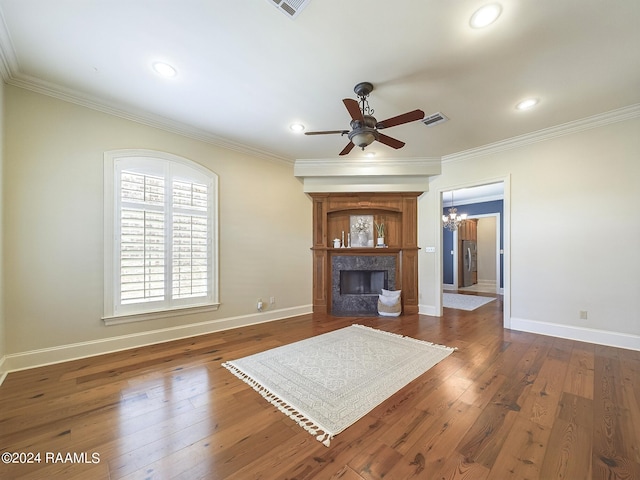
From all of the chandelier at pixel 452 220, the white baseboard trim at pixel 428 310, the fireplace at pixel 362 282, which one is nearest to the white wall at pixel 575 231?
the white baseboard trim at pixel 428 310

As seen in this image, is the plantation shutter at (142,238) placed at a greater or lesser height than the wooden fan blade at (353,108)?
lesser

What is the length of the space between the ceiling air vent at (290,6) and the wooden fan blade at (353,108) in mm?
672

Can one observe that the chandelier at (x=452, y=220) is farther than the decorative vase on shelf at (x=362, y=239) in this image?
Yes

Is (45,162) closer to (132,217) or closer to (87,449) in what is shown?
(132,217)

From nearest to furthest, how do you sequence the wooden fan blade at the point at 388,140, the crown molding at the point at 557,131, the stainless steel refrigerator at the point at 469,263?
1. the wooden fan blade at the point at 388,140
2. the crown molding at the point at 557,131
3. the stainless steel refrigerator at the point at 469,263

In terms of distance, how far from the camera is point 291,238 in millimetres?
4898

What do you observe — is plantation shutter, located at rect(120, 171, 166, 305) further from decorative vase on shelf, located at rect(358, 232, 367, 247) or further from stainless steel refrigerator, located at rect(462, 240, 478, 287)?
stainless steel refrigerator, located at rect(462, 240, 478, 287)

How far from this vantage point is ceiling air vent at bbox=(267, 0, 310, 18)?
5.83ft

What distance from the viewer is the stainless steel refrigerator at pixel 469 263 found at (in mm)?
8586

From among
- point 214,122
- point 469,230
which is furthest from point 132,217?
point 469,230

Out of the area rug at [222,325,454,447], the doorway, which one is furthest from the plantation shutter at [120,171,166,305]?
the doorway

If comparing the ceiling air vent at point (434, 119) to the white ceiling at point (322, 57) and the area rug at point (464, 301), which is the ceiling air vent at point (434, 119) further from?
the area rug at point (464, 301)

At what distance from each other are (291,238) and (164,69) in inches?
120

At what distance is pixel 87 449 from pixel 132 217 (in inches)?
94.3
